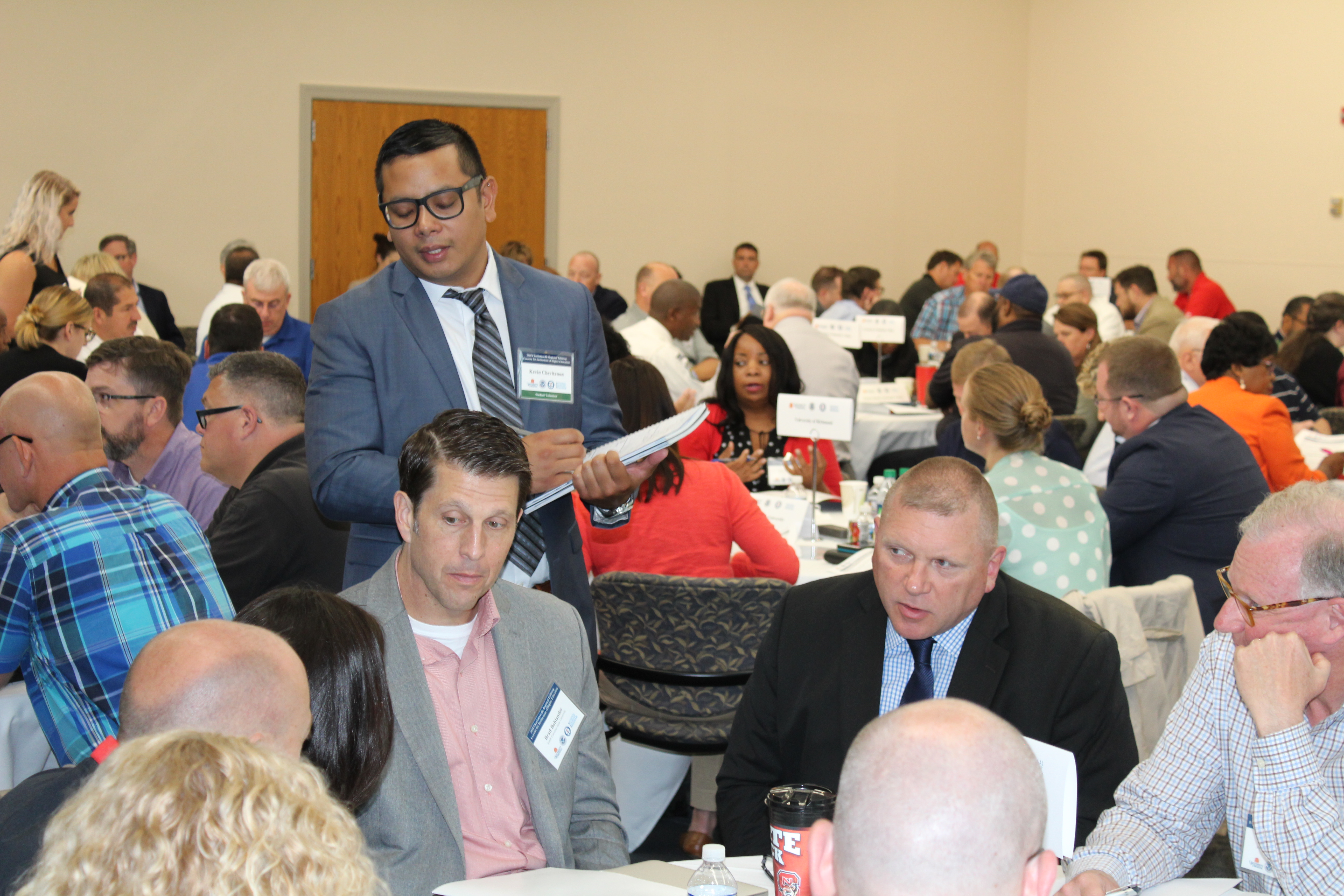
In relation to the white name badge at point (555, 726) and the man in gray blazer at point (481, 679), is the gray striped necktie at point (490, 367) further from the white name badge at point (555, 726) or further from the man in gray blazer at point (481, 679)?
the white name badge at point (555, 726)

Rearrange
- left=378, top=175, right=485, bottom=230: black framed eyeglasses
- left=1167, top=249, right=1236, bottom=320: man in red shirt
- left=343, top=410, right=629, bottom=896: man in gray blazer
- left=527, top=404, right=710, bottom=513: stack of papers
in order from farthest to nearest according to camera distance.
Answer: left=1167, top=249, right=1236, bottom=320: man in red shirt < left=378, top=175, right=485, bottom=230: black framed eyeglasses < left=527, top=404, right=710, bottom=513: stack of papers < left=343, top=410, right=629, bottom=896: man in gray blazer

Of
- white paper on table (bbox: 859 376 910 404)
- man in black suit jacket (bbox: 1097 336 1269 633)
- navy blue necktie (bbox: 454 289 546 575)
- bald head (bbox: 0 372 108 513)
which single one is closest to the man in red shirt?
white paper on table (bbox: 859 376 910 404)

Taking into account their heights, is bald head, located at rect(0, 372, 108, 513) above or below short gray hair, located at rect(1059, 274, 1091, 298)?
below

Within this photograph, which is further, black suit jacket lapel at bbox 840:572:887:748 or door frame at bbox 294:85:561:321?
door frame at bbox 294:85:561:321

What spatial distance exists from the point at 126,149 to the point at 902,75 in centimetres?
742

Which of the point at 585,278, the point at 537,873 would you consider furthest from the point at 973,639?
the point at 585,278

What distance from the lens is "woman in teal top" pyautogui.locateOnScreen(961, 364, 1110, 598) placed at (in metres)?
3.16

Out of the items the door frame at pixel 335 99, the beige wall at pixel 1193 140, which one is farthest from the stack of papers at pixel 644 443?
the beige wall at pixel 1193 140

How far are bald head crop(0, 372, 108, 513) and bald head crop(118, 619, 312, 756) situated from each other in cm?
136

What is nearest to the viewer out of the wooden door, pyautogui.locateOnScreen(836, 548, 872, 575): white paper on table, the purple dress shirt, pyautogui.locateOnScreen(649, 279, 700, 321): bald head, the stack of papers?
the stack of papers

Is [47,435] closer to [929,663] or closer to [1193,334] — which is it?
[929,663]

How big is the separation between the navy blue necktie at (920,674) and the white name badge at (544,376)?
811 mm

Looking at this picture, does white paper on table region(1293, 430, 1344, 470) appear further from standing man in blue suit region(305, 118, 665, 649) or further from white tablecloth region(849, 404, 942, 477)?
standing man in blue suit region(305, 118, 665, 649)

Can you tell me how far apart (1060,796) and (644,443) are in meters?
0.90
